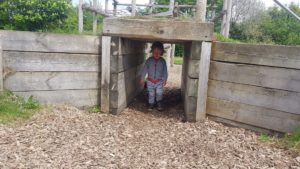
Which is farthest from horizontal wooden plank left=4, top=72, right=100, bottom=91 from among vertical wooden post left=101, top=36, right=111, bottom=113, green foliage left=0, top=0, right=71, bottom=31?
green foliage left=0, top=0, right=71, bottom=31

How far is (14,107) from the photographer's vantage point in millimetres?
4832

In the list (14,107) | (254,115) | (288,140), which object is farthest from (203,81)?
(14,107)

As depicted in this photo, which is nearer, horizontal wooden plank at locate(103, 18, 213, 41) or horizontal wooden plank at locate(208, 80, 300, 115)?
horizontal wooden plank at locate(208, 80, 300, 115)

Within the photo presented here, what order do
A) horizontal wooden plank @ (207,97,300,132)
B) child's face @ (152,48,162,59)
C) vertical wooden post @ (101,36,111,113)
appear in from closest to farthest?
horizontal wooden plank @ (207,97,300,132)
vertical wooden post @ (101,36,111,113)
child's face @ (152,48,162,59)

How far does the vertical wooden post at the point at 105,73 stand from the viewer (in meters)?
5.45

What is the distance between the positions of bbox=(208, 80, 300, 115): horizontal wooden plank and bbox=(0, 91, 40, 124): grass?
9.53 feet

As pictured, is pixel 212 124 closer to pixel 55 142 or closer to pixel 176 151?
pixel 176 151

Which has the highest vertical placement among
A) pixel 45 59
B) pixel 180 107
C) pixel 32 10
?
pixel 32 10

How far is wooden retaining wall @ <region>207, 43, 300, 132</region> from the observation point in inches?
181

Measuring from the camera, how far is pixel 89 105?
5.70 metres

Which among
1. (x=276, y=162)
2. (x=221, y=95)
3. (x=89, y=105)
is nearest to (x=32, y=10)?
(x=89, y=105)

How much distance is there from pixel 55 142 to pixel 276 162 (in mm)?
2722

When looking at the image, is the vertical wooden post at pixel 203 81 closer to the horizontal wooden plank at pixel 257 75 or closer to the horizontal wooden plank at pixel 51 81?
the horizontal wooden plank at pixel 257 75

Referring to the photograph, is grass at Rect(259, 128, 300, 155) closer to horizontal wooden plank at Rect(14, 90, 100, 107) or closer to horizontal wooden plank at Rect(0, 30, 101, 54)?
horizontal wooden plank at Rect(14, 90, 100, 107)
